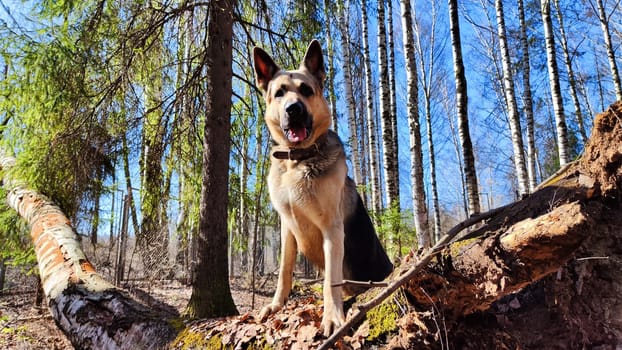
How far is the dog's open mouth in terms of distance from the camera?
2.85 m

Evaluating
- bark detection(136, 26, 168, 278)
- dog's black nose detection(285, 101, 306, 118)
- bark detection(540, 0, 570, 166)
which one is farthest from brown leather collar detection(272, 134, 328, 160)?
bark detection(540, 0, 570, 166)

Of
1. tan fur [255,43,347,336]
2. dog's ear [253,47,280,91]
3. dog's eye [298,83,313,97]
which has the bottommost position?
tan fur [255,43,347,336]

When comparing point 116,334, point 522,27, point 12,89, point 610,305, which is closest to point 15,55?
point 12,89

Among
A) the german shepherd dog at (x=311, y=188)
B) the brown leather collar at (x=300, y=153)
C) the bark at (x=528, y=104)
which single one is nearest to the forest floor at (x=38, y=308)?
the german shepherd dog at (x=311, y=188)

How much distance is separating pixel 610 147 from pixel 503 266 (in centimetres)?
71

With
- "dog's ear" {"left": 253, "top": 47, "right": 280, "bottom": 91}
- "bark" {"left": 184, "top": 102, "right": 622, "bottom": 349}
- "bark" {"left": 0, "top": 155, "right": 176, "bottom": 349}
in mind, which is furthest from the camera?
"dog's ear" {"left": 253, "top": 47, "right": 280, "bottom": 91}

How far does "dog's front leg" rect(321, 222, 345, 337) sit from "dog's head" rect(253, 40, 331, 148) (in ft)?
2.68

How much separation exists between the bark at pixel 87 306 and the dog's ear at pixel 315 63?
2544 mm

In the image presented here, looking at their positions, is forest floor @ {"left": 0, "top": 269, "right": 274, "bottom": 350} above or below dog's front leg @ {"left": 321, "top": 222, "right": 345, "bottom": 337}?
below

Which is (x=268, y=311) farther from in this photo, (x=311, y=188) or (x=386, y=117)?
(x=386, y=117)

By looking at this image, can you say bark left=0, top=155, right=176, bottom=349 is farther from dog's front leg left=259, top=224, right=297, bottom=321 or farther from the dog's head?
the dog's head

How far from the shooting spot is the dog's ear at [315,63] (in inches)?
128

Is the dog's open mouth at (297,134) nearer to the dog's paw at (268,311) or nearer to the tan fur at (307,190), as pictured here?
the tan fur at (307,190)

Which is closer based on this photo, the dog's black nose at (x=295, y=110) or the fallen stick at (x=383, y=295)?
the fallen stick at (x=383, y=295)
